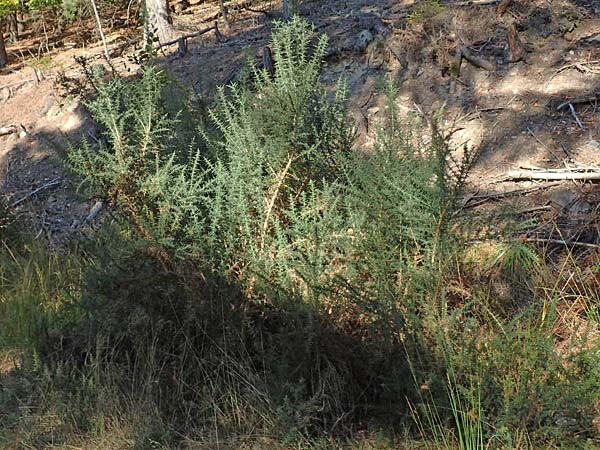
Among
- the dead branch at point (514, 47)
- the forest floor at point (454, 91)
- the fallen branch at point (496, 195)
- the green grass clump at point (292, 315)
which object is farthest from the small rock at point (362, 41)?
the green grass clump at point (292, 315)

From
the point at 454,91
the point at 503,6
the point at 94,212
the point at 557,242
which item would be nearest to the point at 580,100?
the point at 454,91

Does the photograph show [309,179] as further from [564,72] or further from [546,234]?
[564,72]

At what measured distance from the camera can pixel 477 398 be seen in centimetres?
319

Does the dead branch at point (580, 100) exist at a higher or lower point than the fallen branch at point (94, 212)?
higher

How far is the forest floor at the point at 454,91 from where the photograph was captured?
Result: 5809 millimetres

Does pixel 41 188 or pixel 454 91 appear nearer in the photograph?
pixel 454 91

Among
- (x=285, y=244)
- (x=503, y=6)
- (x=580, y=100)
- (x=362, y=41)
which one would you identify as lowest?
(x=580, y=100)

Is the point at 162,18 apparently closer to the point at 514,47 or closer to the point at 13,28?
the point at 13,28

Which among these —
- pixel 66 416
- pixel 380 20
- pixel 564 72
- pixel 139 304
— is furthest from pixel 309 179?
pixel 380 20

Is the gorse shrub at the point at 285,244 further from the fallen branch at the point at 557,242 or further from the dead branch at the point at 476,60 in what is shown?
the dead branch at the point at 476,60

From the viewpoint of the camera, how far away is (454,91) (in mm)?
7254

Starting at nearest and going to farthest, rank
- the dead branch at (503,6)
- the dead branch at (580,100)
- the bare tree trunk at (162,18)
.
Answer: the dead branch at (580,100) → the dead branch at (503,6) → the bare tree trunk at (162,18)

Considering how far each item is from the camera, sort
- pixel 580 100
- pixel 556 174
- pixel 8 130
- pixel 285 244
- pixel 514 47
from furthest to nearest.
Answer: pixel 8 130 < pixel 514 47 < pixel 580 100 < pixel 556 174 < pixel 285 244

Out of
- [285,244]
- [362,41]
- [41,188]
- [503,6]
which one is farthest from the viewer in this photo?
[362,41]
